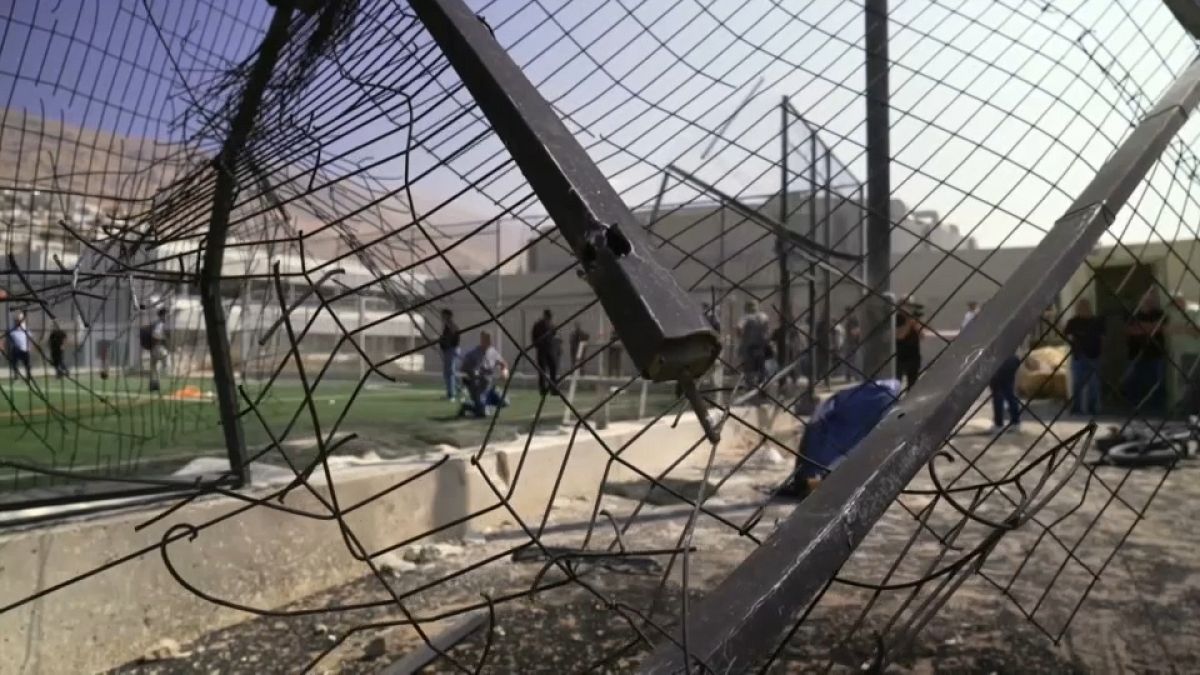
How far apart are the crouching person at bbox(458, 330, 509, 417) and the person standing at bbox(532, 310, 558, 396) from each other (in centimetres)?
60

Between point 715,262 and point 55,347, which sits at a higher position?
point 715,262

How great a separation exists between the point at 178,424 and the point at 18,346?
210 centimetres

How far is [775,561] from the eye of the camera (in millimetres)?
1200

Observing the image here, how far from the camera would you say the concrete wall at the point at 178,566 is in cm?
256

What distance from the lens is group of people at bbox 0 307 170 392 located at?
7.97 ft

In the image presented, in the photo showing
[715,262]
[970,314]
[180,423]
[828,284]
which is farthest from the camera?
[828,284]

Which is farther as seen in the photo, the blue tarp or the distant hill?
the blue tarp

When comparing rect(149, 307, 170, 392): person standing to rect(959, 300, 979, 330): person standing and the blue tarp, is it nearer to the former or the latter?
rect(959, 300, 979, 330): person standing

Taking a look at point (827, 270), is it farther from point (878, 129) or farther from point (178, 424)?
point (178, 424)

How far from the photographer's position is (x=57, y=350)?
278 cm

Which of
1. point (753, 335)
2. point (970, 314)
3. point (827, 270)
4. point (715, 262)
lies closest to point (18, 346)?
point (715, 262)

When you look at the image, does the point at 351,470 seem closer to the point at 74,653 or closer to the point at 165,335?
the point at 165,335

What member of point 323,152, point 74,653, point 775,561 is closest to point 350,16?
point 323,152

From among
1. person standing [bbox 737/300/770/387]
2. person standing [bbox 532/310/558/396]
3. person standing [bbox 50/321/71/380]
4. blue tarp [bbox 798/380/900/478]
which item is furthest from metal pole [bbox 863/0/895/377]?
person standing [bbox 737/300/770/387]
